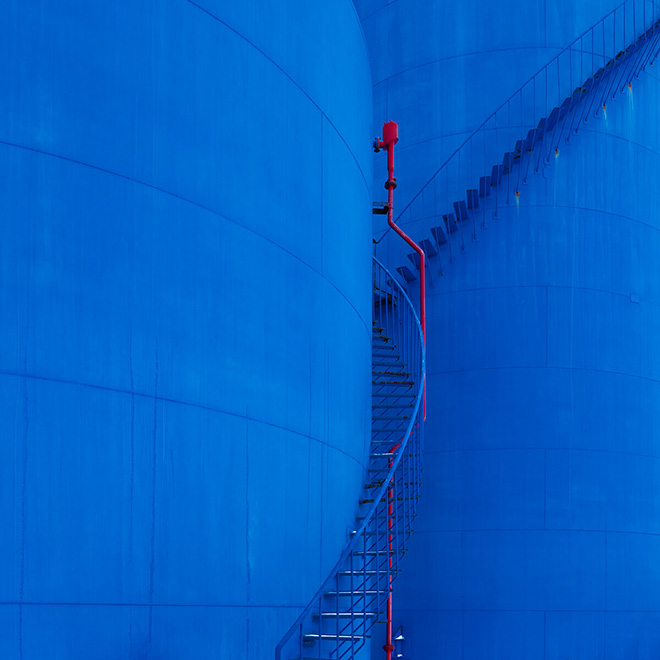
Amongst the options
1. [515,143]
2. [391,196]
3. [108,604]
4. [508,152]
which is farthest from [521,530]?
[108,604]

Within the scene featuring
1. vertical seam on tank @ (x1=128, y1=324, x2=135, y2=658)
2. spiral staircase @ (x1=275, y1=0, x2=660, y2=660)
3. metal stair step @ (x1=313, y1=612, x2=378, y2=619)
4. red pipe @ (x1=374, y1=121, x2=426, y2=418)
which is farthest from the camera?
spiral staircase @ (x1=275, y1=0, x2=660, y2=660)

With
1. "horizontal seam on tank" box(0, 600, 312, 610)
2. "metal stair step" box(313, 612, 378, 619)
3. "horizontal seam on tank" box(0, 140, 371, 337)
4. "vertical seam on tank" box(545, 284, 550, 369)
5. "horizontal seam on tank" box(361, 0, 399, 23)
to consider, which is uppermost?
"horizontal seam on tank" box(361, 0, 399, 23)

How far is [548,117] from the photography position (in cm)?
1827

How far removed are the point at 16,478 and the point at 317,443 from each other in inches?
163

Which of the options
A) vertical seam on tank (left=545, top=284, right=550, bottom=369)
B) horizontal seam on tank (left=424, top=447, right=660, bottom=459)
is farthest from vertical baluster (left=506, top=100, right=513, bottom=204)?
horizontal seam on tank (left=424, top=447, right=660, bottom=459)

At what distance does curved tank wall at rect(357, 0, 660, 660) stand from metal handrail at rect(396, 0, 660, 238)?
0.29 metres

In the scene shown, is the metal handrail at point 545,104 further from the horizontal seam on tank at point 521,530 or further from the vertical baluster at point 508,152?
the horizontal seam on tank at point 521,530

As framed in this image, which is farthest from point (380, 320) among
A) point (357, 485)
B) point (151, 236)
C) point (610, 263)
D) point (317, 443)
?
point (151, 236)

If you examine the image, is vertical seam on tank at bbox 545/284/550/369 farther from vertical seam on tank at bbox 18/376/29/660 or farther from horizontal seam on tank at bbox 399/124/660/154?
vertical seam on tank at bbox 18/376/29/660

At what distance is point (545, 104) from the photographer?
1855 centimetres

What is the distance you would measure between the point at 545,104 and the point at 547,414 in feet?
18.0

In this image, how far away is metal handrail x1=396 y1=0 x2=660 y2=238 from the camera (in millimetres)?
18266

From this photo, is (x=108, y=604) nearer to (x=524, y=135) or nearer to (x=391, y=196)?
(x=391, y=196)

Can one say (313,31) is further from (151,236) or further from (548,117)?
(548,117)
